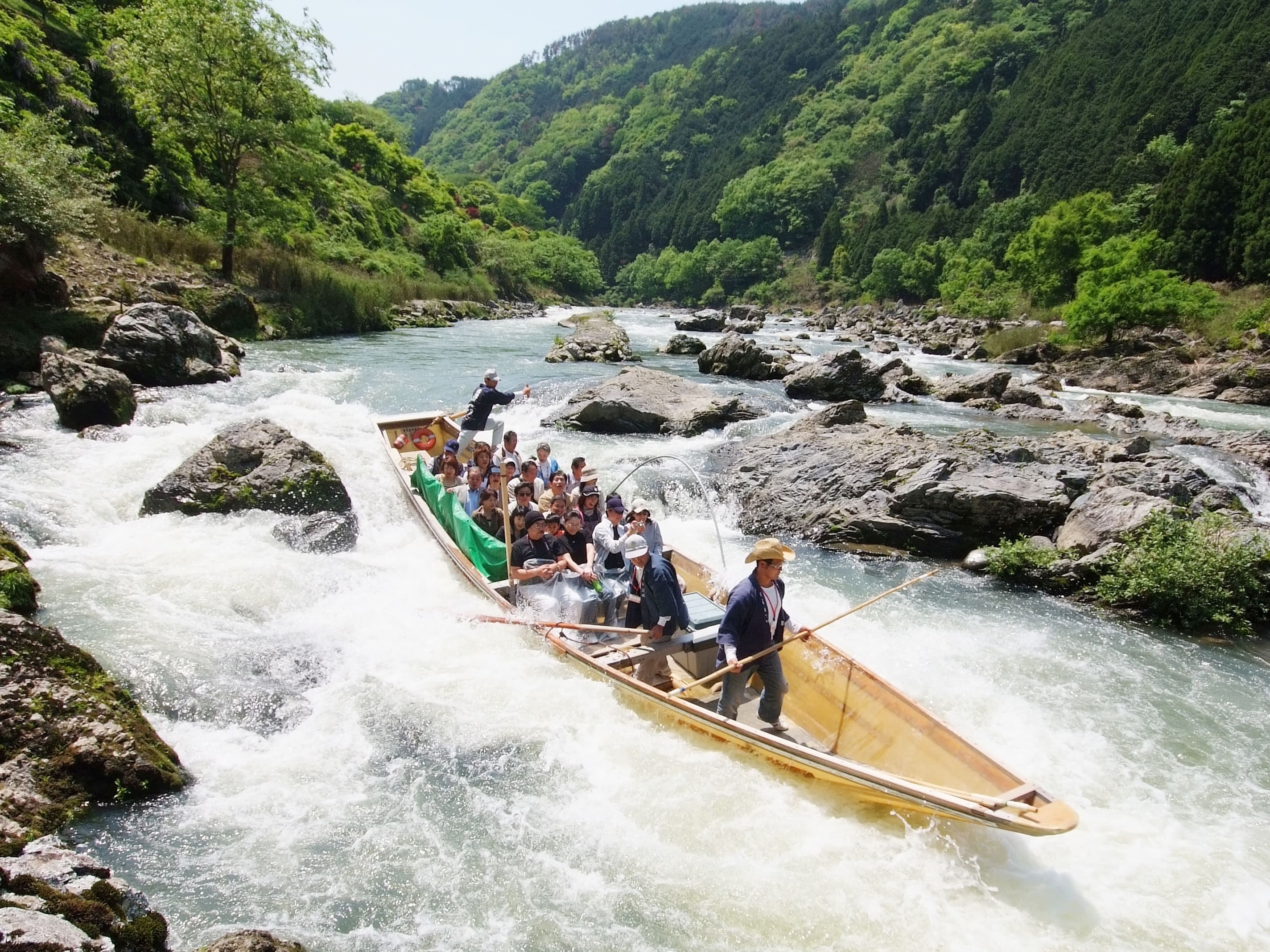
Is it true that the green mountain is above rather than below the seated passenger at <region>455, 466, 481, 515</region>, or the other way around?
above

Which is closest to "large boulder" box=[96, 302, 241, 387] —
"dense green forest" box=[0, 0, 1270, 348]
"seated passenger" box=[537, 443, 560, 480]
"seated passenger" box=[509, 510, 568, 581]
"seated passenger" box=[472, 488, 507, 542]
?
"dense green forest" box=[0, 0, 1270, 348]

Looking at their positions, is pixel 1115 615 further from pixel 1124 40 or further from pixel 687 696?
pixel 1124 40

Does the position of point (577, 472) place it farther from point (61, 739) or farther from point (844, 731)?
point (61, 739)

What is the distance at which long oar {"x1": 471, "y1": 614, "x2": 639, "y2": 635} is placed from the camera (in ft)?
24.6

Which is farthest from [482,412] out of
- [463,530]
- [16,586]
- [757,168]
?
[757,168]

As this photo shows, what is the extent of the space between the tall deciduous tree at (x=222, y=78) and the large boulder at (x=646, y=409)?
16.5m

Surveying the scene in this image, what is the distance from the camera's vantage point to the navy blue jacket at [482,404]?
1296cm

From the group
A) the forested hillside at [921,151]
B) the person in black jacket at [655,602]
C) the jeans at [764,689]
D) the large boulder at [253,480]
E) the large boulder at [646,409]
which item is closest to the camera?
the jeans at [764,689]

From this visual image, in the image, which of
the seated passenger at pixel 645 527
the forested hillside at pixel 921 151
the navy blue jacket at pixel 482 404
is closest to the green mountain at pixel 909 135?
the forested hillside at pixel 921 151

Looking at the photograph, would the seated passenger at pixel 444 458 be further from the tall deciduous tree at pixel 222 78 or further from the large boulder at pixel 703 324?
the large boulder at pixel 703 324

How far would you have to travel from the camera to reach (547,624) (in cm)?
806

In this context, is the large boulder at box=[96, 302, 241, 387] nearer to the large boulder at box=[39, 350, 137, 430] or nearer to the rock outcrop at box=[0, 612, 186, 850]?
the large boulder at box=[39, 350, 137, 430]

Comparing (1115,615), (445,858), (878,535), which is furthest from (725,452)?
(445,858)

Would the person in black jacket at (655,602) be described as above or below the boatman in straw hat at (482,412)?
below
